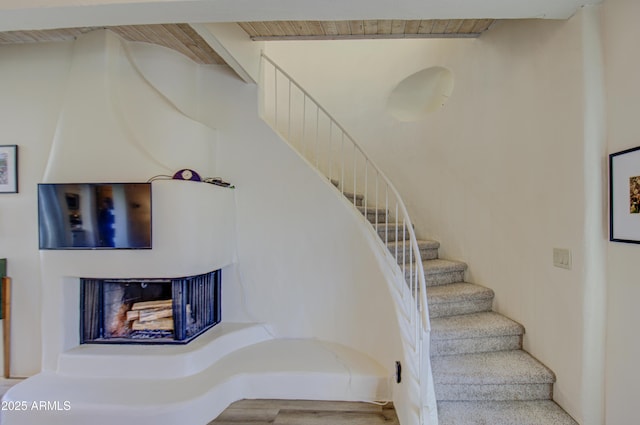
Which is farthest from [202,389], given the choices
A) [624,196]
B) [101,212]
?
[624,196]

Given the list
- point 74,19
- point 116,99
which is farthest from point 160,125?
point 74,19

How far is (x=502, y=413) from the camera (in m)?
1.84

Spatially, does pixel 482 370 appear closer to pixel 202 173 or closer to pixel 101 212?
pixel 202 173

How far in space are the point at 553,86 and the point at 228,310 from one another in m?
3.23

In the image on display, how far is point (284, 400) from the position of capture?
2361 mm

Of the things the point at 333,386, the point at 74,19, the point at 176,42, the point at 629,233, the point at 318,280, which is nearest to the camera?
the point at 629,233

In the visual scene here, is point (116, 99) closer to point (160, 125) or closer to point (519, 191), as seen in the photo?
point (160, 125)

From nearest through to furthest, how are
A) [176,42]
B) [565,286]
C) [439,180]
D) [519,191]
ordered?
1. [565,286]
2. [519,191]
3. [176,42]
4. [439,180]

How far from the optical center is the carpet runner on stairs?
6.07ft

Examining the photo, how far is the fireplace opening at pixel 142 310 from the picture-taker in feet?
8.75

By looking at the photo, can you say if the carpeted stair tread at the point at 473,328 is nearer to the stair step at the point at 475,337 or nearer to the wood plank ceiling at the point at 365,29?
the stair step at the point at 475,337

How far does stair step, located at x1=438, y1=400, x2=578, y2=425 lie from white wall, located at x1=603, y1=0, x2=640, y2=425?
269mm

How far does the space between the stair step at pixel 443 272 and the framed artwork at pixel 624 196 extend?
128cm

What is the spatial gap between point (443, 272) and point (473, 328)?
2.07 feet
